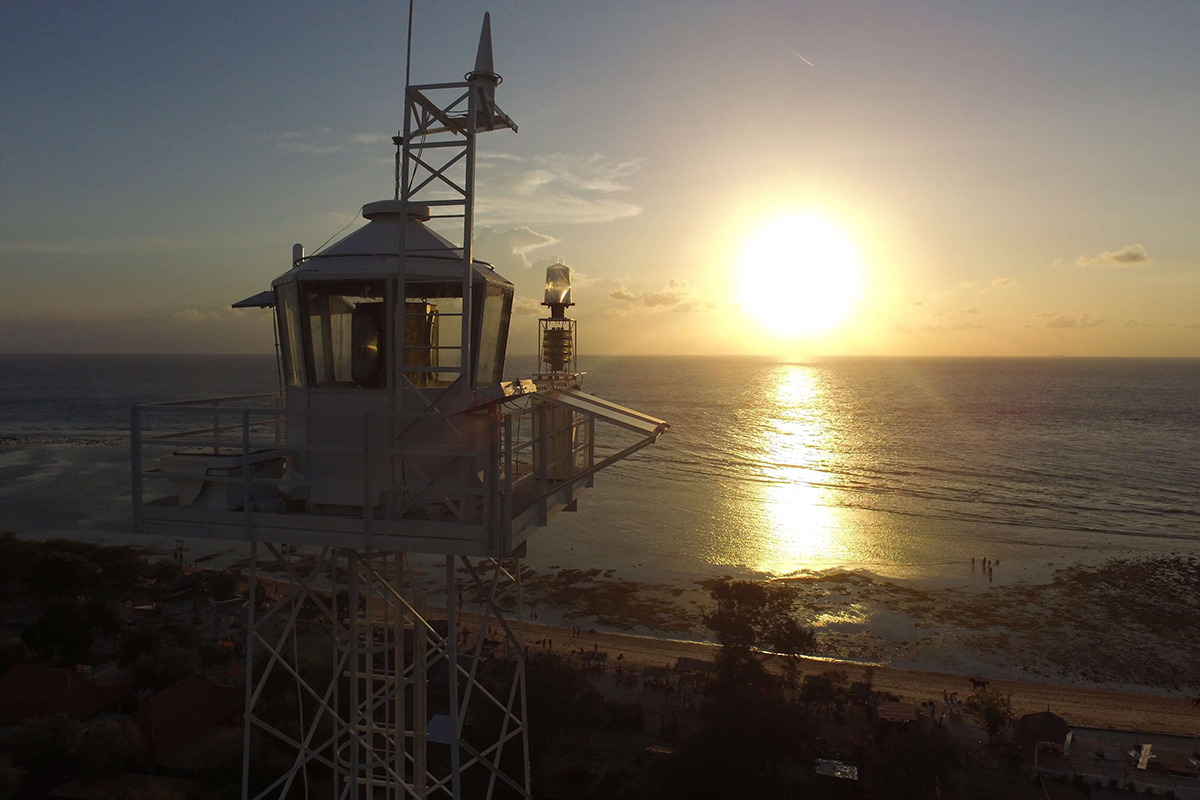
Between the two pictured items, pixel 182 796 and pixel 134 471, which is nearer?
pixel 134 471

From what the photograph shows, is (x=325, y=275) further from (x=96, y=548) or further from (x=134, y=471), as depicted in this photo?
(x=96, y=548)

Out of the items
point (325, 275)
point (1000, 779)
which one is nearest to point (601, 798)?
point (1000, 779)

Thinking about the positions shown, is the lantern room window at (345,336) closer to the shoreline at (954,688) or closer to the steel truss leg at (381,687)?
the steel truss leg at (381,687)

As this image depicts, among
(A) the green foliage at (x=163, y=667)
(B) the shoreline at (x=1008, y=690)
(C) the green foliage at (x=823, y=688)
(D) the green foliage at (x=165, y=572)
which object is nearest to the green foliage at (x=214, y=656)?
(A) the green foliage at (x=163, y=667)

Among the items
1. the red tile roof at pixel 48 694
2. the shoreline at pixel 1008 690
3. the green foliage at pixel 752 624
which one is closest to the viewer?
the red tile roof at pixel 48 694

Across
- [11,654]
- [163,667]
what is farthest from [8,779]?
[11,654]

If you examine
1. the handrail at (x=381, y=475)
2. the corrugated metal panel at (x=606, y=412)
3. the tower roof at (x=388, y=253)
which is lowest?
the handrail at (x=381, y=475)
